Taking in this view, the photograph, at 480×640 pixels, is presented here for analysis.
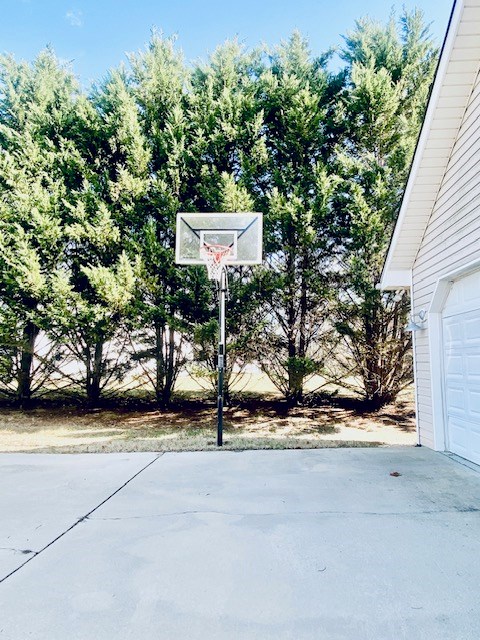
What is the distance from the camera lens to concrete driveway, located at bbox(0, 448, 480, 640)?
1752 mm

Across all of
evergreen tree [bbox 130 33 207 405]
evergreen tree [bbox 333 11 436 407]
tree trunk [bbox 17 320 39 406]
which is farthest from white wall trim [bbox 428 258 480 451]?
tree trunk [bbox 17 320 39 406]

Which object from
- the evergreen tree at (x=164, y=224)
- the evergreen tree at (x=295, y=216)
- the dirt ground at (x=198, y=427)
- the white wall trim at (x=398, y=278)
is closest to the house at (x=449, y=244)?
the white wall trim at (x=398, y=278)

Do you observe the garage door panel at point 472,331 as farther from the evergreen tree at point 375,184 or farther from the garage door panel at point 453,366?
the evergreen tree at point 375,184

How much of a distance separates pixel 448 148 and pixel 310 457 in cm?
436

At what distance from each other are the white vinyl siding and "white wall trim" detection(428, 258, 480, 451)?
0.47 feet

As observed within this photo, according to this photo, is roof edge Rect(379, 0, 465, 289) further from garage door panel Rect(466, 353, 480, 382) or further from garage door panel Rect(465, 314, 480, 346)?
garage door panel Rect(466, 353, 480, 382)

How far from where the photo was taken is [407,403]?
955 centimetres

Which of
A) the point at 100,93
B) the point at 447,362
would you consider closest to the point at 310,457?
the point at 447,362

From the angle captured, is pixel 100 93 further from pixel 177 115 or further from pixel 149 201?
pixel 149 201

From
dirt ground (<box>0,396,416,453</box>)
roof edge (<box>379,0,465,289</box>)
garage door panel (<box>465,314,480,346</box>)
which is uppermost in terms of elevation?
roof edge (<box>379,0,465,289</box>)

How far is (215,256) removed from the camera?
6535mm

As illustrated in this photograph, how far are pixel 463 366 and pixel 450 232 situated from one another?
1714mm

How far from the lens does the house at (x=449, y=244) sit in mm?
4219

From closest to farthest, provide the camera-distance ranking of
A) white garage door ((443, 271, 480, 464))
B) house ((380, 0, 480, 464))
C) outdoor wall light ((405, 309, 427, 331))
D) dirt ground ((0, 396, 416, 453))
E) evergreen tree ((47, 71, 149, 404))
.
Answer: house ((380, 0, 480, 464)) → white garage door ((443, 271, 480, 464)) → outdoor wall light ((405, 309, 427, 331)) → dirt ground ((0, 396, 416, 453)) → evergreen tree ((47, 71, 149, 404))
